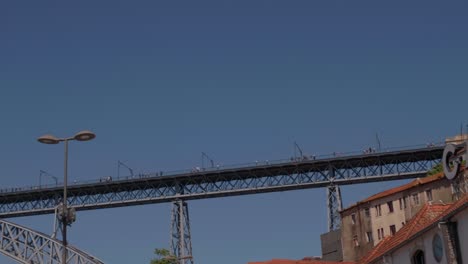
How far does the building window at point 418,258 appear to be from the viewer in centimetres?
3412

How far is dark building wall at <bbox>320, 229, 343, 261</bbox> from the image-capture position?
3083 inches

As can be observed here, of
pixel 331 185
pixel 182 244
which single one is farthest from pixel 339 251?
pixel 182 244

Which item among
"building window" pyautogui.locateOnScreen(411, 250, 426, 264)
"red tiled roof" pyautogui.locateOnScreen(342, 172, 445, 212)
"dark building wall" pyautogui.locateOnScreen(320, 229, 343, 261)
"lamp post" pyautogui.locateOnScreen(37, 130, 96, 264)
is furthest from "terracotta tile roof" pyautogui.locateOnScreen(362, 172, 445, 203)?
"lamp post" pyautogui.locateOnScreen(37, 130, 96, 264)

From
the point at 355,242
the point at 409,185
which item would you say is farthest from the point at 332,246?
the point at 409,185

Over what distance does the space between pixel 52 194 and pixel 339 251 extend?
157ft

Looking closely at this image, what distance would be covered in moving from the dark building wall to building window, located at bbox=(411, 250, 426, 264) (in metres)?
42.9

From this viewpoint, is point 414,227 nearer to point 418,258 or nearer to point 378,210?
point 418,258

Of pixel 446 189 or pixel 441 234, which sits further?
pixel 446 189

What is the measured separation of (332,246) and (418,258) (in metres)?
46.0

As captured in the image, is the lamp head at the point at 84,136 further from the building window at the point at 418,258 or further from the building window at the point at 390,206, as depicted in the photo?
the building window at the point at 390,206

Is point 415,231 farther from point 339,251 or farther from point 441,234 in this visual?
point 339,251

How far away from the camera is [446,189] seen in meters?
68.2

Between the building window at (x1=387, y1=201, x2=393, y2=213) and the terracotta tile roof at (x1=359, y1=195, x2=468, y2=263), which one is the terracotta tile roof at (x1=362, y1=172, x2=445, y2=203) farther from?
the terracotta tile roof at (x1=359, y1=195, x2=468, y2=263)

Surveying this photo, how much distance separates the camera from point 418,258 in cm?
3453
